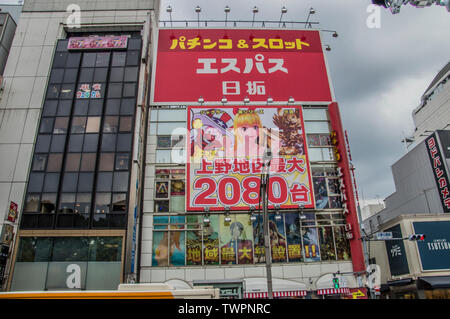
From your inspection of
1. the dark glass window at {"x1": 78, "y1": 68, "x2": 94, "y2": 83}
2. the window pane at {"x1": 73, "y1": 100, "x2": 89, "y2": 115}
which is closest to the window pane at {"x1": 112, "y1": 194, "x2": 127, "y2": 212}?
the window pane at {"x1": 73, "y1": 100, "x2": 89, "y2": 115}

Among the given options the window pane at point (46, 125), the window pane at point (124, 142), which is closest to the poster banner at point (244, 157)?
the window pane at point (124, 142)

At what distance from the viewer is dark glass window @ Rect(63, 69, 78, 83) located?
3137cm

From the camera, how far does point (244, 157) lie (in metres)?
30.1

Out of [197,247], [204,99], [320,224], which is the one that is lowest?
[197,247]

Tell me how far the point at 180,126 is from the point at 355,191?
56.8ft

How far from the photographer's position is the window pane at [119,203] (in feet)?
86.6

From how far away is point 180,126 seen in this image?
3128cm

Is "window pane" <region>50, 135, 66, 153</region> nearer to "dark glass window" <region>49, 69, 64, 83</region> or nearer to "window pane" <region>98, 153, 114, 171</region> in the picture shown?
"window pane" <region>98, 153, 114, 171</region>

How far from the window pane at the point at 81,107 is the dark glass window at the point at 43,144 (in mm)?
Answer: 3296

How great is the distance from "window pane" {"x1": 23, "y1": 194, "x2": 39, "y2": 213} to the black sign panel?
3251 centimetres

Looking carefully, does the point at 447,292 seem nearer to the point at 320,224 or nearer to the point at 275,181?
the point at 320,224
